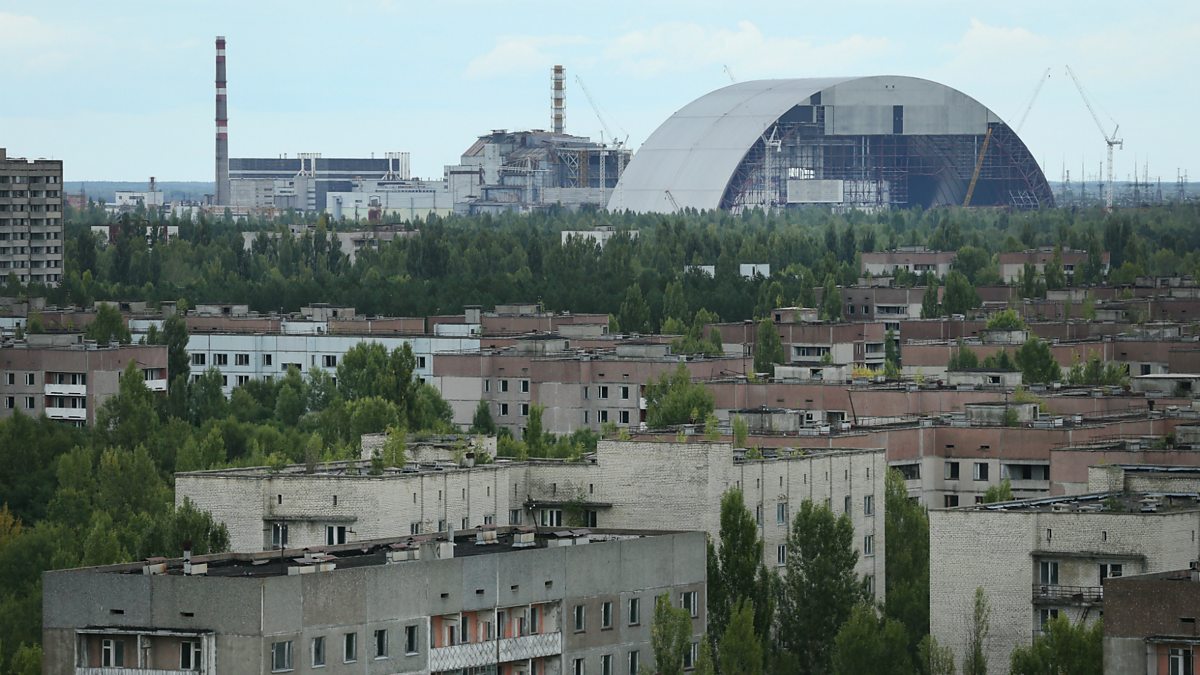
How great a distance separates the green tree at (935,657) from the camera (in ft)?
91.0

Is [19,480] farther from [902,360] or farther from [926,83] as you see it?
[926,83]

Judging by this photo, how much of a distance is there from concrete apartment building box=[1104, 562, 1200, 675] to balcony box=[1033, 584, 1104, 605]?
4206 mm

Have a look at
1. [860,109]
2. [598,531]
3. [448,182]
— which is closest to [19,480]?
[598,531]

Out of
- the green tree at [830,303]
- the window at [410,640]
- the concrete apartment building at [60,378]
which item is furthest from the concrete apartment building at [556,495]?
the green tree at [830,303]

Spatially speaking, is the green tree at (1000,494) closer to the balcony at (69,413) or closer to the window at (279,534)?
the window at (279,534)

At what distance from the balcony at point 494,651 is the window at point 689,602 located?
6.61 ft

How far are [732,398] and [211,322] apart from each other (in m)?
26.8

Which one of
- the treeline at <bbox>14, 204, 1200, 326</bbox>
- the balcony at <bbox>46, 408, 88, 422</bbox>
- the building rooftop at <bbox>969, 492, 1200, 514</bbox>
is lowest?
the building rooftop at <bbox>969, 492, 1200, 514</bbox>

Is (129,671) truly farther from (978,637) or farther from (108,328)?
(108,328)

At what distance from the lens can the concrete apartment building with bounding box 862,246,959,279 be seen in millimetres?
104250

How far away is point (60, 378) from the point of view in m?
61.7

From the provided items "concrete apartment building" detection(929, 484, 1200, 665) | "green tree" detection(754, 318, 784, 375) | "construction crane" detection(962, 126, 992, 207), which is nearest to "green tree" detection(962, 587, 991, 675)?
"concrete apartment building" detection(929, 484, 1200, 665)

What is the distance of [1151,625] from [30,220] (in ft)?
305

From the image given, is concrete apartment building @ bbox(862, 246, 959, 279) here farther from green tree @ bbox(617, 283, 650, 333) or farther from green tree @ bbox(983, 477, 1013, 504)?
green tree @ bbox(983, 477, 1013, 504)
